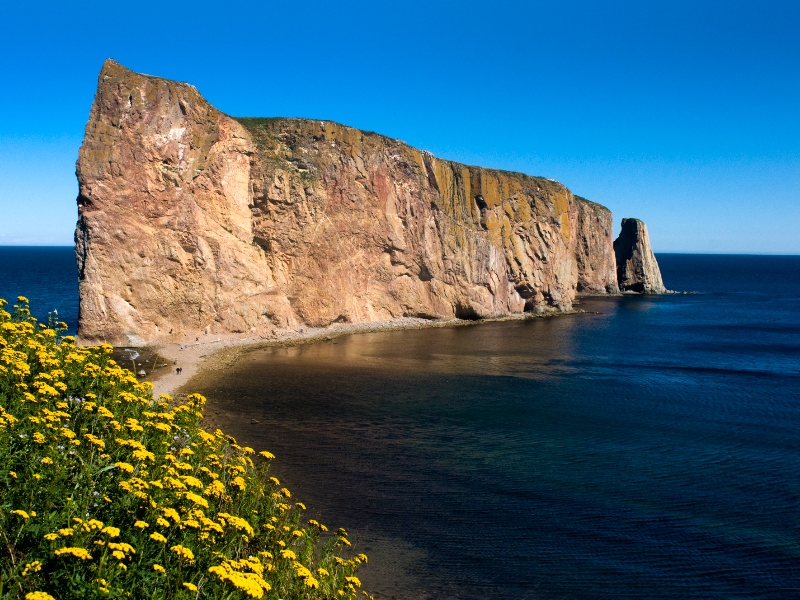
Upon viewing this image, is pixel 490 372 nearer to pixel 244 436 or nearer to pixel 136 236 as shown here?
pixel 244 436

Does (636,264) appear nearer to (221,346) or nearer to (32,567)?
(221,346)

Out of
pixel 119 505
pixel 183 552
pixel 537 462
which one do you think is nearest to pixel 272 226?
pixel 537 462

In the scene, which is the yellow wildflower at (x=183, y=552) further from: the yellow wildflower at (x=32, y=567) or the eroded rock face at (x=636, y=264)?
the eroded rock face at (x=636, y=264)

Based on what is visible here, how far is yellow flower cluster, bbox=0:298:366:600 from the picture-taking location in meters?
4.89

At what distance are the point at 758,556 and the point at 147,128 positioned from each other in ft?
104

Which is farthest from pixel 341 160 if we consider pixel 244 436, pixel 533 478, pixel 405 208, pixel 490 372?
pixel 533 478

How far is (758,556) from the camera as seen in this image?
38.8 feet

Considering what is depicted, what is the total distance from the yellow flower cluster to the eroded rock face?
288ft

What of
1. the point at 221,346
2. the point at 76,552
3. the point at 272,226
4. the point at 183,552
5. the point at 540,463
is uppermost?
the point at 272,226

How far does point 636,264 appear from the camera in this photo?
3524 inches

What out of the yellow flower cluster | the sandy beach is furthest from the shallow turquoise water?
the yellow flower cluster

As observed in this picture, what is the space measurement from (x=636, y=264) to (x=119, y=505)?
303ft

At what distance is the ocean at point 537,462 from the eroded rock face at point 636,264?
5356 cm

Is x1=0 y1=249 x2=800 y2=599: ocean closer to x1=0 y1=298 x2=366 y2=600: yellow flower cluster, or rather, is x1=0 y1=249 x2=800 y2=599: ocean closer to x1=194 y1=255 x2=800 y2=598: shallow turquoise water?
x1=194 y1=255 x2=800 y2=598: shallow turquoise water
